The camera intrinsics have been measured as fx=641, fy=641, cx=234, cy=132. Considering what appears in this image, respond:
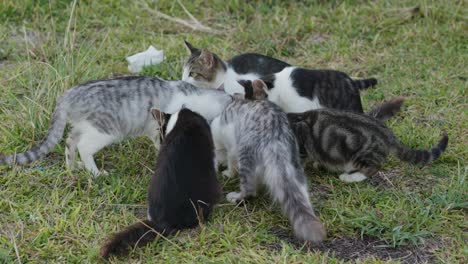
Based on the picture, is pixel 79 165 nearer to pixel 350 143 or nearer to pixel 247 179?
pixel 247 179

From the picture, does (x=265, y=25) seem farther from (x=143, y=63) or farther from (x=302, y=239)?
(x=302, y=239)

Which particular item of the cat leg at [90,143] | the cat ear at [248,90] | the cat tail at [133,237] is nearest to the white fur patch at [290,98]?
the cat ear at [248,90]

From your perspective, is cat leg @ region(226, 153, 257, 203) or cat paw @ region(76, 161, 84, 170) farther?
cat paw @ region(76, 161, 84, 170)

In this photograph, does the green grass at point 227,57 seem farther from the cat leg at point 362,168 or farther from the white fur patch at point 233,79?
the white fur patch at point 233,79

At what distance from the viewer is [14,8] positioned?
7773 millimetres

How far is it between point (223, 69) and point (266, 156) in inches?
73.4

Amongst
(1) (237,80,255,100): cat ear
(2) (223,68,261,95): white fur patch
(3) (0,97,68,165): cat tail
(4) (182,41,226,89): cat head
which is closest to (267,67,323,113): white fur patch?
(2) (223,68,261,95): white fur patch

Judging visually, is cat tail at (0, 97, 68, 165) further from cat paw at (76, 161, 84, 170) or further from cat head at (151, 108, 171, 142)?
cat head at (151, 108, 171, 142)

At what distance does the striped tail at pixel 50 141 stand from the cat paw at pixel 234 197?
142 centimetres

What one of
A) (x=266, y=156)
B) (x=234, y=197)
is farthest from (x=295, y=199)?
(x=234, y=197)

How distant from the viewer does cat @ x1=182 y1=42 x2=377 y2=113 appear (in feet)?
19.1

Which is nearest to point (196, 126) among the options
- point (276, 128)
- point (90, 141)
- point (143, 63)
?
point (276, 128)

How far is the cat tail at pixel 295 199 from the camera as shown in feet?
13.7

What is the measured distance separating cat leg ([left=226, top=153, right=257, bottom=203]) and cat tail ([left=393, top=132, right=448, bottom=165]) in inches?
45.8
